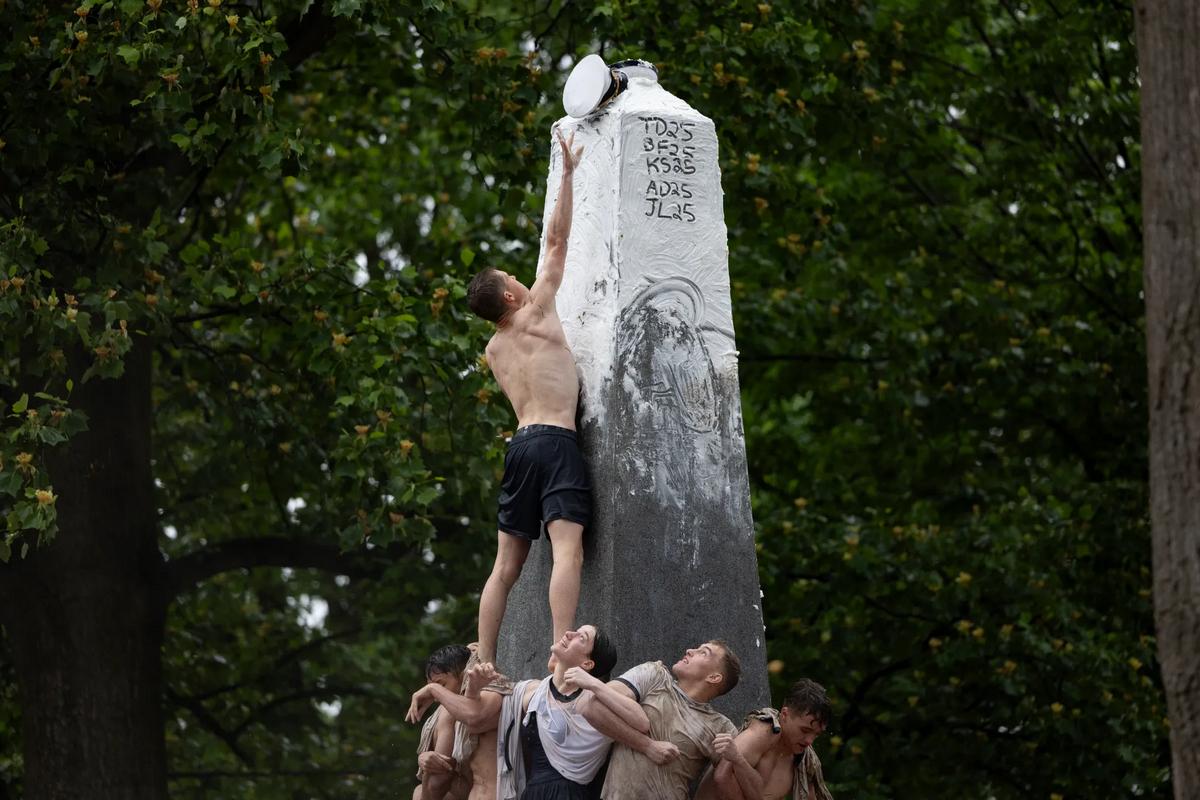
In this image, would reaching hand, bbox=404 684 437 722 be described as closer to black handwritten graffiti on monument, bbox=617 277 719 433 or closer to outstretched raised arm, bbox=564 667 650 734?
outstretched raised arm, bbox=564 667 650 734

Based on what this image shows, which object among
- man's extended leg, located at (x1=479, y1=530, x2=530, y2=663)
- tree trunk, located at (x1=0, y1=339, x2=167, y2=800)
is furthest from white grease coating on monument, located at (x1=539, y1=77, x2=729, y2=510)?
tree trunk, located at (x1=0, y1=339, x2=167, y2=800)

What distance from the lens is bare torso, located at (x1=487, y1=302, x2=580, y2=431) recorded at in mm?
8125

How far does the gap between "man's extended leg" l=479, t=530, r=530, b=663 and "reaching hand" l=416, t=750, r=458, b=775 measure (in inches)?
22.3

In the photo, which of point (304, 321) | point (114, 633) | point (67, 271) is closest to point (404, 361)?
point (304, 321)

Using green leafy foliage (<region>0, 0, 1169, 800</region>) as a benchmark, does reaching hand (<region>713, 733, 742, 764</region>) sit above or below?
below

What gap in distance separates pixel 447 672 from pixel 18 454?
4.01 m

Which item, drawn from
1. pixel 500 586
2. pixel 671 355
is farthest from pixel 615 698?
pixel 671 355

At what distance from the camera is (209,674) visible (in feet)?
54.3

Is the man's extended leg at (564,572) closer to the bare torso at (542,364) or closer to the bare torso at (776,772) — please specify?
the bare torso at (542,364)

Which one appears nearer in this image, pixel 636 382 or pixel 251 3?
pixel 636 382

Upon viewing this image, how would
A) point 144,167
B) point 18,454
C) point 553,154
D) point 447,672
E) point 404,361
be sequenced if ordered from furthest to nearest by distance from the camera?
1. point 144,167
2. point 404,361
3. point 18,454
4. point 553,154
5. point 447,672

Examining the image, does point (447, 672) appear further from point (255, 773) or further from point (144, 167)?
point (255, 773)

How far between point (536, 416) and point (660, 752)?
5.51 feet

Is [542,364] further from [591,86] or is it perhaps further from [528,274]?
[528,274]
